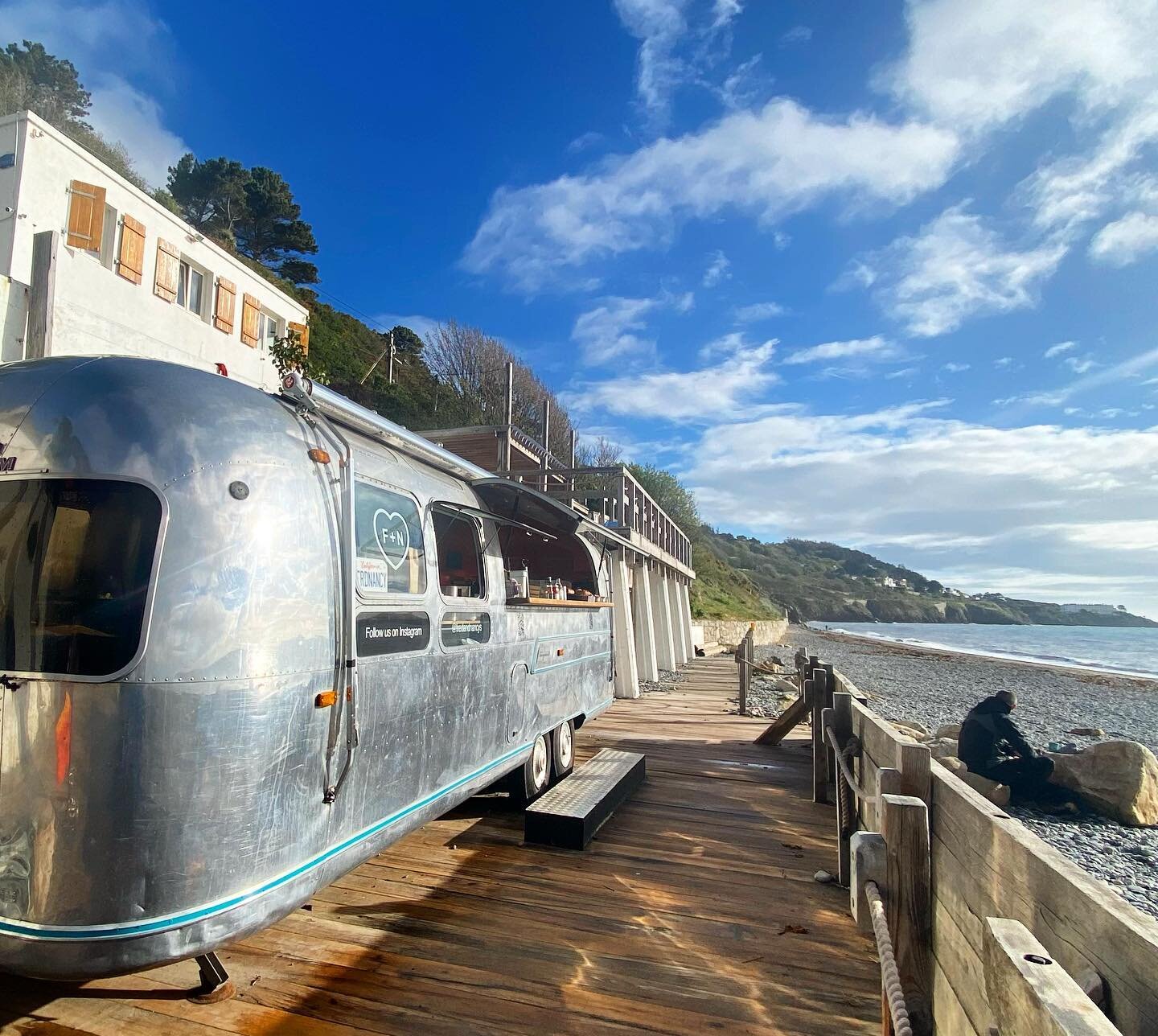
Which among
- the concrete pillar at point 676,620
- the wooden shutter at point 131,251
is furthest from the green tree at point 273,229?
the concrete pillar at point 676,620

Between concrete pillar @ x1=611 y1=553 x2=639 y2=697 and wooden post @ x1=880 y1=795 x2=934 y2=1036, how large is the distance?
9135 millimetres

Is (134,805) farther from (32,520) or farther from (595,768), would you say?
(595,768)

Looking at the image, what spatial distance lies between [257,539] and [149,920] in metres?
1.39

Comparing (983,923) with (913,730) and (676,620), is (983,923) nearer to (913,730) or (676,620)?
(913,730)

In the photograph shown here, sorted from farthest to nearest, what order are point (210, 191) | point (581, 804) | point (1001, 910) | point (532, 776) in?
point (210, 191), point (532, 776), point (581, 804), point (1001, 910)

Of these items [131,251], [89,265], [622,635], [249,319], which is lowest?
[622,635]

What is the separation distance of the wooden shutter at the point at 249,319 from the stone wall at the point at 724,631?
58.3ft

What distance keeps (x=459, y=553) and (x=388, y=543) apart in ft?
3.71

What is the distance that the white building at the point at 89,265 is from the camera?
37.9 feet

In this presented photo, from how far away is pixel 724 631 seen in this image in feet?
106

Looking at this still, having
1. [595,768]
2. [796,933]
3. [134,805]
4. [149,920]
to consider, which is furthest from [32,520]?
[595,768]

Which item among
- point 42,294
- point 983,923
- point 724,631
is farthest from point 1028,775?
point 724,631

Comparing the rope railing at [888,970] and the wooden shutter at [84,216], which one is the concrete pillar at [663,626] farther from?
the rope railing at [888,970]

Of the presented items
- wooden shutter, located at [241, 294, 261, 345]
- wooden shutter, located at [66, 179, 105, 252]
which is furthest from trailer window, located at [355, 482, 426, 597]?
wooden shutter, located at [241, 294, 261, 345]
